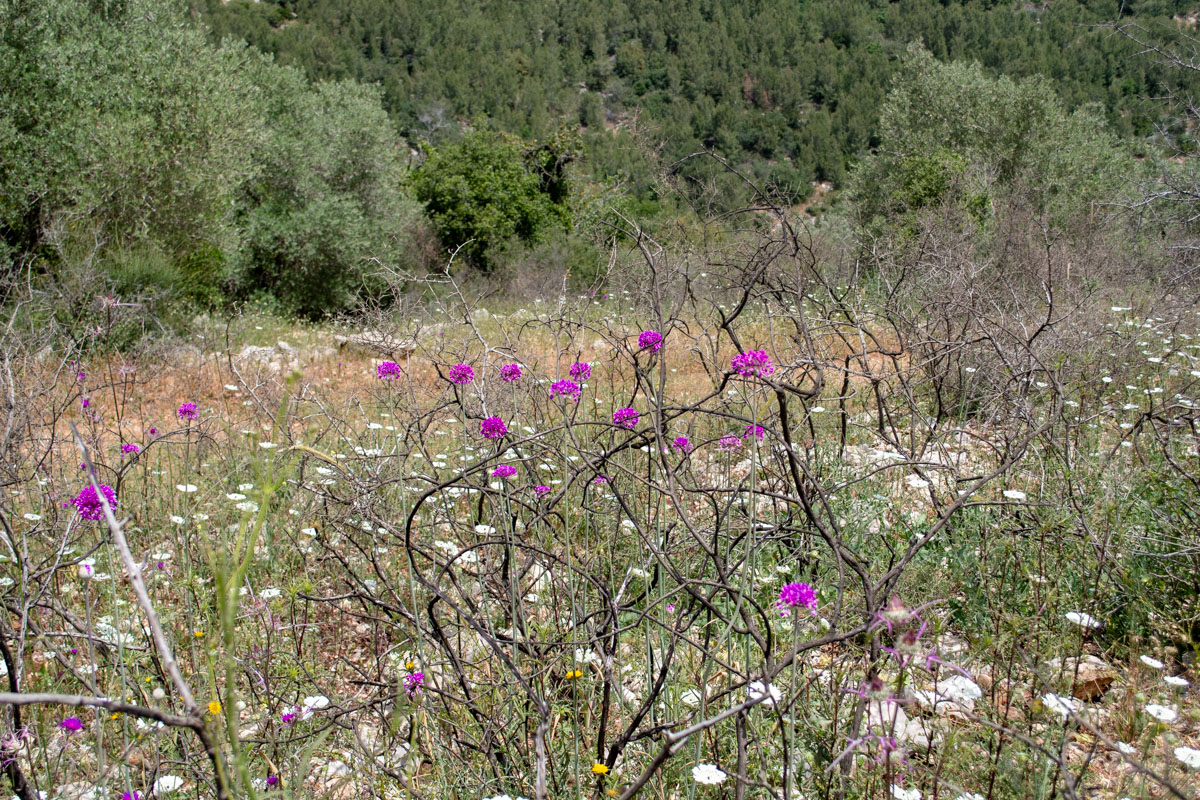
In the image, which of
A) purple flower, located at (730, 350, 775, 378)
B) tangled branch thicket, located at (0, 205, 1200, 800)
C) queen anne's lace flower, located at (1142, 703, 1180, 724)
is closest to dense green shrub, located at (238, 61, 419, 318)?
tangled branch thicket, located at (0, 205, 1200, 800)

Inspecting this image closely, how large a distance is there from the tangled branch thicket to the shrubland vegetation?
0.02m

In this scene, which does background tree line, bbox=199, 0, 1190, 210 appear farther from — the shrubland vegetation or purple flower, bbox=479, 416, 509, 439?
purple flower, bbox=479, 416, 509, 439

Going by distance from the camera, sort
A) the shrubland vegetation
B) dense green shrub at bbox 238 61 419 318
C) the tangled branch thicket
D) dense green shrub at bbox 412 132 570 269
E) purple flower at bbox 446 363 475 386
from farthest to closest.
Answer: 1. dense green shrub at bbox 412 132 570 269
2. dense green shrub at bbox 238 61 419 318
3. purple flower at bbox 446 363 475 386
4. the shrubland vegetation
5. the tangled branch thicket

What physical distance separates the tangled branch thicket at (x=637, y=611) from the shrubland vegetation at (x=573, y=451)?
0.02 m

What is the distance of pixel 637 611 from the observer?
1.56 metres

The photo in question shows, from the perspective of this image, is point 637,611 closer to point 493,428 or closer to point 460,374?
point 493,428

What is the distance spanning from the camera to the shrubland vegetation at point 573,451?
1450 mm

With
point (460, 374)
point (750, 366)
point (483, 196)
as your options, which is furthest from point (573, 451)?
point (483, 196)

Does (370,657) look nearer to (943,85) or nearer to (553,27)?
(943,85)

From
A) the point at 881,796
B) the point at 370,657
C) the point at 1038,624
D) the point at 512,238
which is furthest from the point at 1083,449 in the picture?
the point at 512,238

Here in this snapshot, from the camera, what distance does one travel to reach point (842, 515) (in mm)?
2730

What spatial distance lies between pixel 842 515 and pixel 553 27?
78.0 m

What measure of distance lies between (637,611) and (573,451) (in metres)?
1.42

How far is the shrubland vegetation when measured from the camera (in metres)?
1.45
